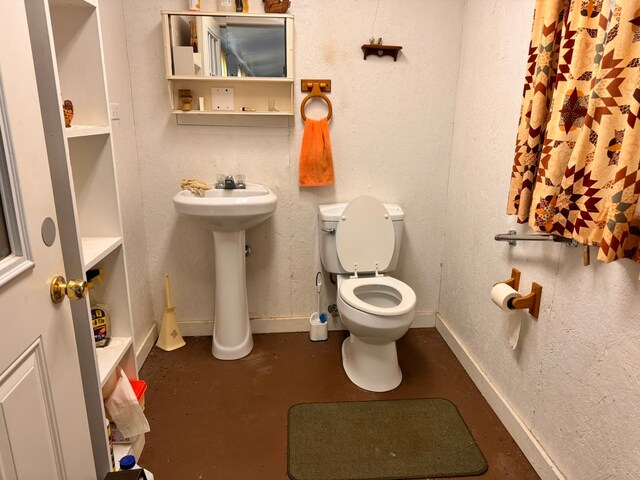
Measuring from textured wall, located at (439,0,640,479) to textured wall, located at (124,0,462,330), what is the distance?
0.47 ft

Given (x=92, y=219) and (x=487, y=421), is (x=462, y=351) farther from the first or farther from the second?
(x=92, y=219)

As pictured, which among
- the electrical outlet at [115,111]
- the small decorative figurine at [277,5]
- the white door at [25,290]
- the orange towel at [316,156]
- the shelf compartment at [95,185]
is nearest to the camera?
the white door at [25,290]

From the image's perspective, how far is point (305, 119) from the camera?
2258 millimetres

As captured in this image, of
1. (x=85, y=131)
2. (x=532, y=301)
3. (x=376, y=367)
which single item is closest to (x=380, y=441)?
(x=376, y=367)

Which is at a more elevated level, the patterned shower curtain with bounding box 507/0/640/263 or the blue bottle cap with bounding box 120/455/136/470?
the patterned shower curtain with bounding box 507/0/640/263

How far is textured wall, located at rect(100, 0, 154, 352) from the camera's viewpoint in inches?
75.7

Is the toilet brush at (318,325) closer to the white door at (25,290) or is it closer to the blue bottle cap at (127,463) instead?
the blue bottle cap at (127,463)

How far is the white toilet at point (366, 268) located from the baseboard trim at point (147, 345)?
1.05 m

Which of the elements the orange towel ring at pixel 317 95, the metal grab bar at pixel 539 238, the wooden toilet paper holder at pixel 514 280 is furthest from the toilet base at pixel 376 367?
the orange towel ring at pixel 317 95

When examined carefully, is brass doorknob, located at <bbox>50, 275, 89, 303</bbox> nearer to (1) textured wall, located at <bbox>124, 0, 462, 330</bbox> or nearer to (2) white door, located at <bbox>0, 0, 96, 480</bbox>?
(2) white door, located at <bbox>0, 0, 96, 480</bbox>

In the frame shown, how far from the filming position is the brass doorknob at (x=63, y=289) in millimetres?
906

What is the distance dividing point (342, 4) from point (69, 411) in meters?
2.06

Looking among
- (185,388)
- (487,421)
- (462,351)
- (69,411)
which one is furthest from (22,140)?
(462,351)

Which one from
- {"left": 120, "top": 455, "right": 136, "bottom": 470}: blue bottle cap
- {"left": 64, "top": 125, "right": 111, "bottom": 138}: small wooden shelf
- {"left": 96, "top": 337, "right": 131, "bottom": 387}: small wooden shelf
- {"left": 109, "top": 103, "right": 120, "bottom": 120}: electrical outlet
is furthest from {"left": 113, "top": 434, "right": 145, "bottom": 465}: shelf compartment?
{"left": 109, "top": 103, "right": 120, "bottom": 120}: electrical outlet
